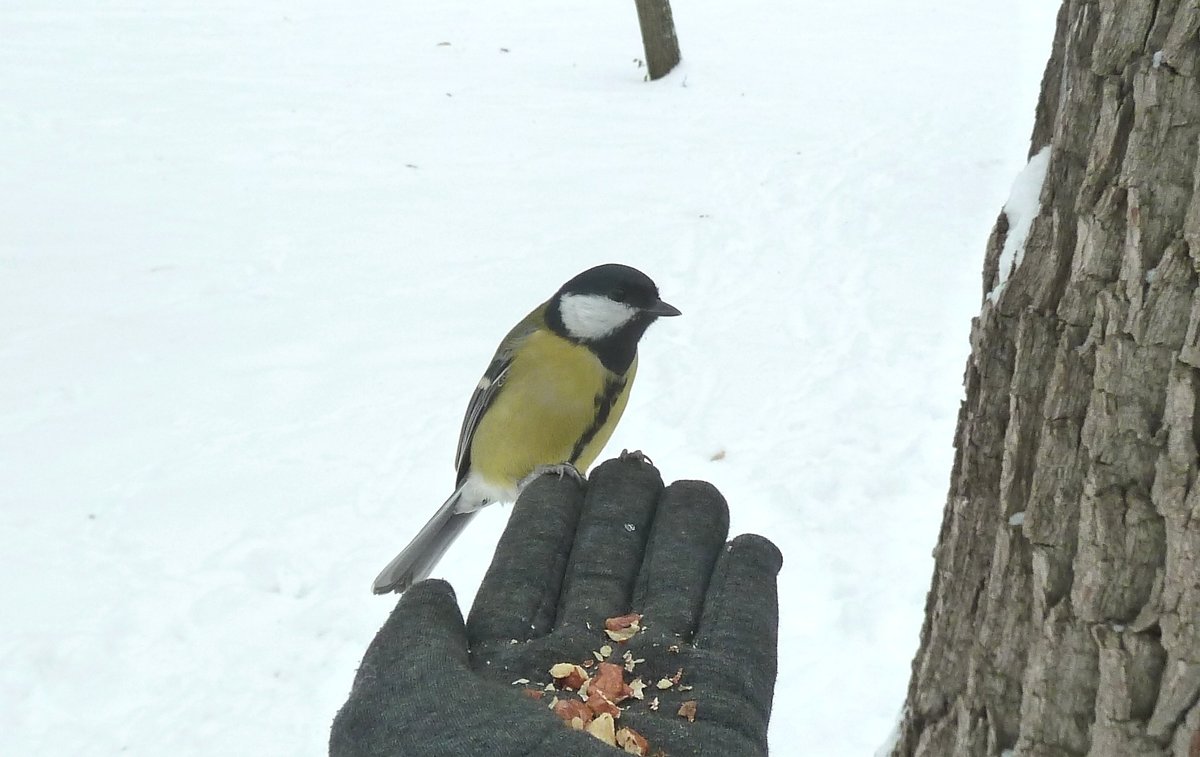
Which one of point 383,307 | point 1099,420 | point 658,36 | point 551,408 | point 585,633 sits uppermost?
point 658,36

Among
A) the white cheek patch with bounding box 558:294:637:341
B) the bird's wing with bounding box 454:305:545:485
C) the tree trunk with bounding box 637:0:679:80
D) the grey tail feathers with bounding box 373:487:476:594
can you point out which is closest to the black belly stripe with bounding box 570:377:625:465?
the white cheek patch with bounding box 558:294:637:341

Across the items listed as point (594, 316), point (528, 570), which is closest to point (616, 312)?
point (594, 316)

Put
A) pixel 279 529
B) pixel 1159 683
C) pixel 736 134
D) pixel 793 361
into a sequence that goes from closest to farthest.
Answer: pixel 1159 683, pixel 279 529, pixel 793 361, pixel 736 134

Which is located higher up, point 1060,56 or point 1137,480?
point 1060,56

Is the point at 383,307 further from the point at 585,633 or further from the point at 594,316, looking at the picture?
the point at 585,633

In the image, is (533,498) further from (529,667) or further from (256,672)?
(256,672)

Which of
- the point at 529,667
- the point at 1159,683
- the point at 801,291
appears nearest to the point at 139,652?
the point at 529,667
